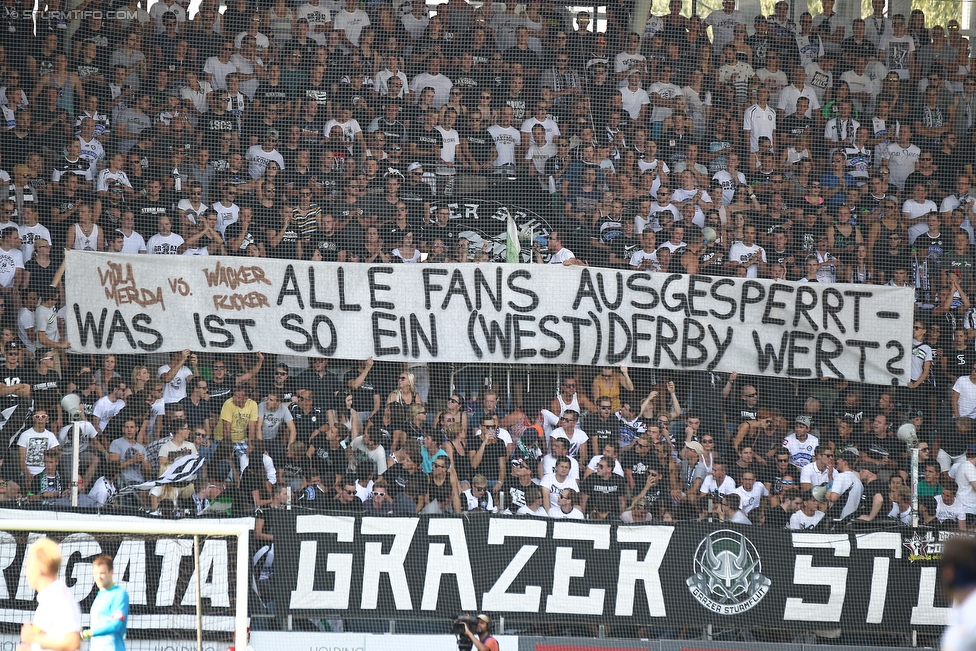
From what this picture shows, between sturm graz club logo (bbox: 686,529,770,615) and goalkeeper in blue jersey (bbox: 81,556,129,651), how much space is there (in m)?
5.17

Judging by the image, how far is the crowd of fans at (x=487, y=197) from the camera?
1065cm

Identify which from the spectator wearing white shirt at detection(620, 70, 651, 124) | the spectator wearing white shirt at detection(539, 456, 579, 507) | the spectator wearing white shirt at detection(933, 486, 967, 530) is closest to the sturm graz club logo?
the spectator wearing white shirt at detection(539, 456, 579, 507)

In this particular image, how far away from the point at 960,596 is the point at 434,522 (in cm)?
680

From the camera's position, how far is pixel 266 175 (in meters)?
11.8

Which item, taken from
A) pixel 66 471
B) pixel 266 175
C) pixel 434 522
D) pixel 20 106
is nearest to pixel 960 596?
pixel 434 522

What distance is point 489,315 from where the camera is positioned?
11.0m

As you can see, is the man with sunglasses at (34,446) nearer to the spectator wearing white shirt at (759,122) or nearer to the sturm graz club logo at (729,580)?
the sturm graz club logo at (729,580)

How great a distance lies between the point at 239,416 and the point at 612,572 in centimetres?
366

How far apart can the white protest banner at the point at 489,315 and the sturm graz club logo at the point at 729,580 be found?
1914 mm

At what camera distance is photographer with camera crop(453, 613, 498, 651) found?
28.9 feet

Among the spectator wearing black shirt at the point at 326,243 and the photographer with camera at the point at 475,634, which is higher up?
the spectator wearing black shirt at the point at 326,243

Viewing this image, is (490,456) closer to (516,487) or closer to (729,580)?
(516,487)

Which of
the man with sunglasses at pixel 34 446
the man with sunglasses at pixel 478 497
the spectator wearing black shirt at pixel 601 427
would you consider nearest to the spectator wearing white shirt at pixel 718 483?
the spectator wearing black shirt at pixel 601 427

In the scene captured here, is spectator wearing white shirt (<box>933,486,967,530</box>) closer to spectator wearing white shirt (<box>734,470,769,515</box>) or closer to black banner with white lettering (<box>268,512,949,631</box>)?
black banner with white lettering (<box>268,512,949,631</box>)
